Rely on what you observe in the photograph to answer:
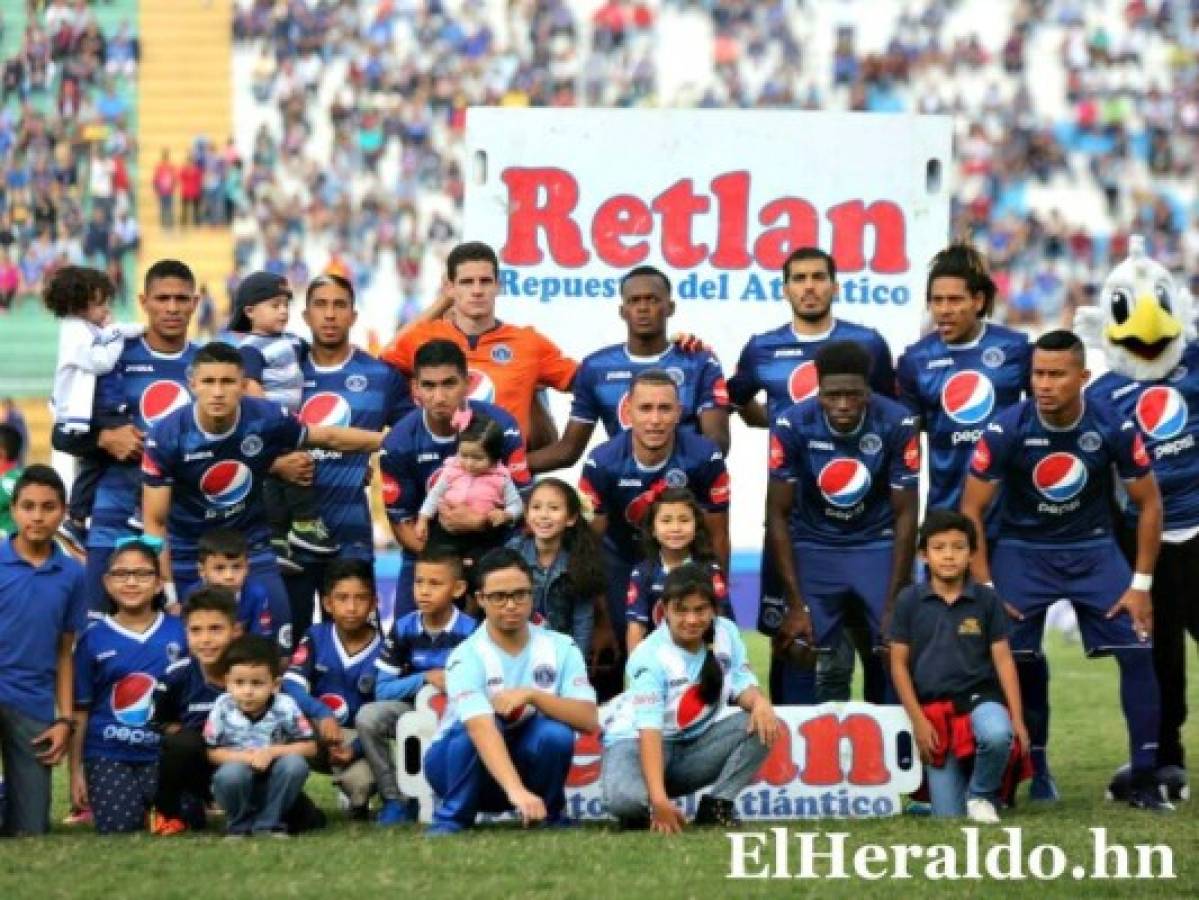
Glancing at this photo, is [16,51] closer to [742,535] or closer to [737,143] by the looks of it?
[742,535]

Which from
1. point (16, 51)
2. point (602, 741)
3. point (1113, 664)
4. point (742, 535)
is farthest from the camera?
point (16, 51)

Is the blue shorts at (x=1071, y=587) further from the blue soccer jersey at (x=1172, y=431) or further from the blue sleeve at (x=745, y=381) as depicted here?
the blue sleeve at (x=745, y=381)

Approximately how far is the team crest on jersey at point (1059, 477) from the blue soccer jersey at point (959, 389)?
0.43 metres

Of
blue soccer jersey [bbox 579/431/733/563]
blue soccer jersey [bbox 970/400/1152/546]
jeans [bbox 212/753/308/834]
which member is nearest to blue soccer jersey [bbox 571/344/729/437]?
blue soccer jersey [bbox 579/431/733/563]

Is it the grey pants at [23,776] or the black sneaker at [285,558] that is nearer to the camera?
the grey pants at [23,776]

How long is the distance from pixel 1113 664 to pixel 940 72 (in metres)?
20.2

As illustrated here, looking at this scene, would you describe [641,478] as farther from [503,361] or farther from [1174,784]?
[1174,784]

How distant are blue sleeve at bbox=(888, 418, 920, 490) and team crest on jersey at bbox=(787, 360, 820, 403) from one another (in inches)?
22.7

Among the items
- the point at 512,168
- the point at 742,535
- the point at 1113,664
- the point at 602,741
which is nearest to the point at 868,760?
the point at 602,741

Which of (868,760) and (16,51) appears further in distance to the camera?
(16,51)

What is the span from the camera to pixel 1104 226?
33.9m

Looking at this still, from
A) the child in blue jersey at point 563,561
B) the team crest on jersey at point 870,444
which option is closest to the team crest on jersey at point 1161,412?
the team crest on jersey at point 870,444

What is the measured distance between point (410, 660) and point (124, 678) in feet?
3.32

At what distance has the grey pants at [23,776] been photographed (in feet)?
29.8
